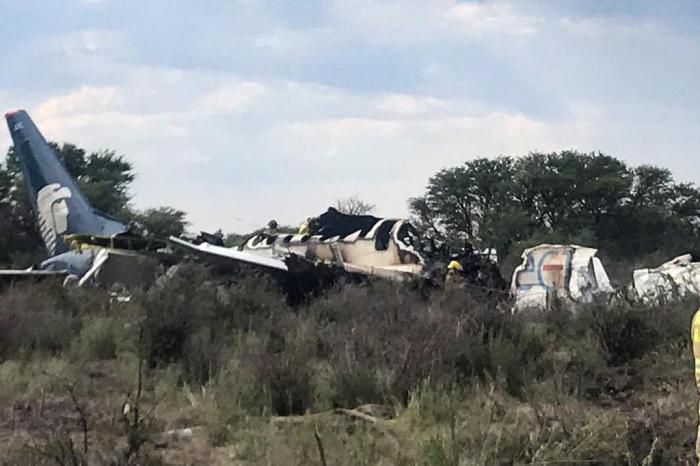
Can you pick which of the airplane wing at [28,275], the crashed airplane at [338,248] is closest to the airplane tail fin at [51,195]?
the crashed airplane at [338,248]

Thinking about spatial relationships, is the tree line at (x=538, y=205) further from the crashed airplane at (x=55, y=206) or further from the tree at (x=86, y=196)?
the crashed airplane at (x=55, y=206)

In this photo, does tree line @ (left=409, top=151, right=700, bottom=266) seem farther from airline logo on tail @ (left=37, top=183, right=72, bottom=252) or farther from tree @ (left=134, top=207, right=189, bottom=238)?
airline logo on tail @ (left=37, top=183, right=72, bottom=252)

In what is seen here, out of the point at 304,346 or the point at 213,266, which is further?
the point at 213,266

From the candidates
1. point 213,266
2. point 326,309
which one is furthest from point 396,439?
point 213,266

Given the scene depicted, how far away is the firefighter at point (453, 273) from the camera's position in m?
14.8

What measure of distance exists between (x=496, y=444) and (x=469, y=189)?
3446 cm

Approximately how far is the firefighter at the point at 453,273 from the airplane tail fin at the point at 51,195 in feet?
31.4

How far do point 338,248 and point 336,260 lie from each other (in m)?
0.41

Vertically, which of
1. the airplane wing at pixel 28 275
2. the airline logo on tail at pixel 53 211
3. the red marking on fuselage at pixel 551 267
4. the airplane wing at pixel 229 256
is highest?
the airline logo on tail at pixel 53 211

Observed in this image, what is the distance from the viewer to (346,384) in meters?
7.01

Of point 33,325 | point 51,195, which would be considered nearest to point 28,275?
point 51,195

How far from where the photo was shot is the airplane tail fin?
23078mm

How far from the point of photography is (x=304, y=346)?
A: 8.62 m

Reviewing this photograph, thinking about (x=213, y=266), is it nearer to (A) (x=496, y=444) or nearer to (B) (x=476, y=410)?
(B) (x=476, y=410)
